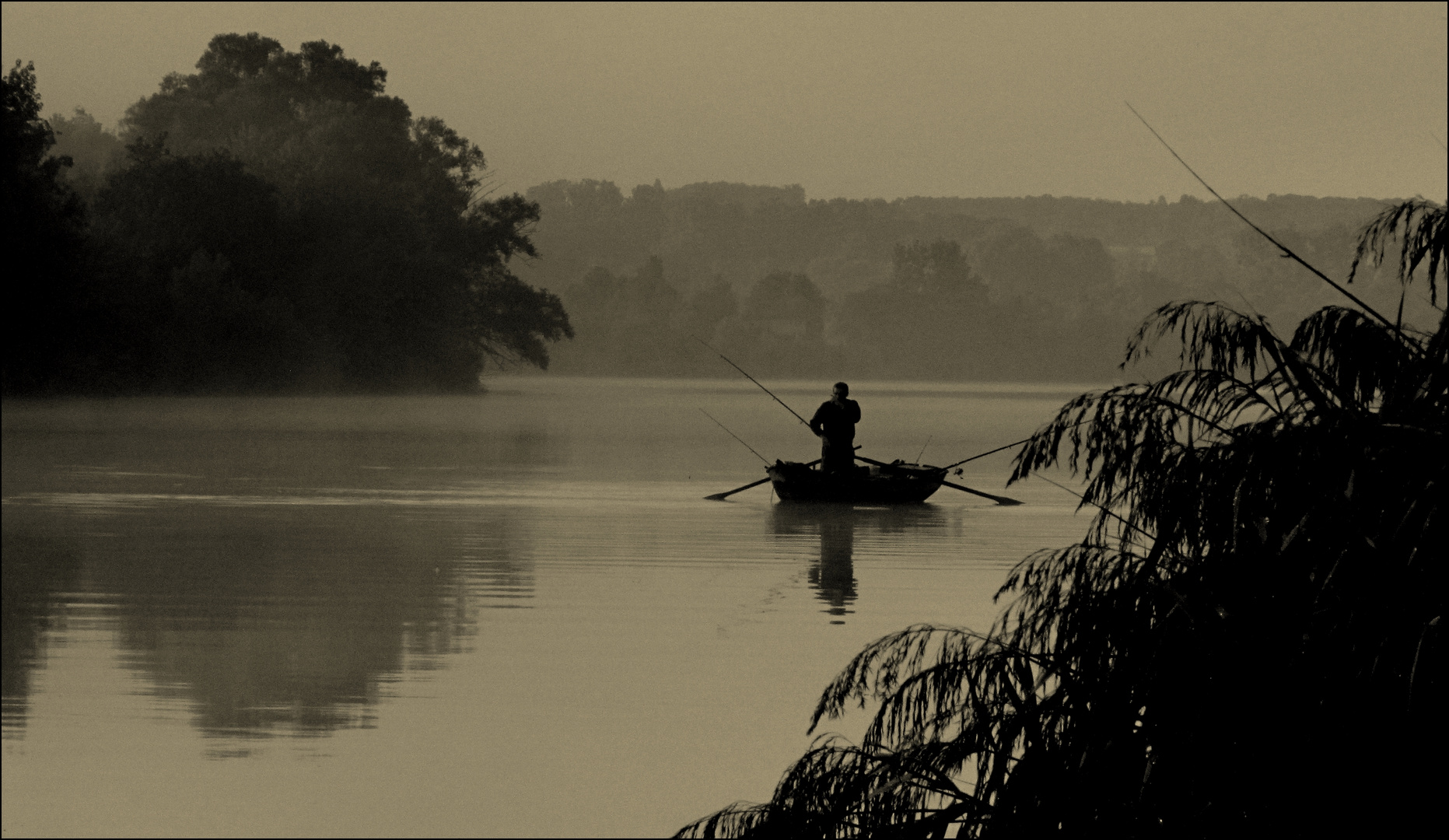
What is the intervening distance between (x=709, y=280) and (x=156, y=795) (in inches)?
7257

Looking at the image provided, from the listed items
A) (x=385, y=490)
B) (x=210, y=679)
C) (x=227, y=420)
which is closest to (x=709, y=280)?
(x=227, y=420)

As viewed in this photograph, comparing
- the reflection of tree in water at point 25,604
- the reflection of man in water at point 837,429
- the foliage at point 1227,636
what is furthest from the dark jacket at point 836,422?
the foliage at point 1227,636

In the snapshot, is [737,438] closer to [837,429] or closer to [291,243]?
[837,429]

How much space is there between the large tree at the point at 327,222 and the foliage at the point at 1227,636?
5591cm

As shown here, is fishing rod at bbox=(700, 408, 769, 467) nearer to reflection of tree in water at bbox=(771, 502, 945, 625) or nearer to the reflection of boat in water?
the reflection of boat in water

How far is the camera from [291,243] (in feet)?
219

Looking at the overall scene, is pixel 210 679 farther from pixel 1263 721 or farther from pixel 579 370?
pixel 579 370

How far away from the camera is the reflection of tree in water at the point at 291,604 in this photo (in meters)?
10.0

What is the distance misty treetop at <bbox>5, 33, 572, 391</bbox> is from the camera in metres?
59.0

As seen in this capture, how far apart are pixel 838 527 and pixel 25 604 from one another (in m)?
10.1

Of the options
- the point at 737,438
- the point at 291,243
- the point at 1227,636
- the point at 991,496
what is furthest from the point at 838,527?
the point at 291,243

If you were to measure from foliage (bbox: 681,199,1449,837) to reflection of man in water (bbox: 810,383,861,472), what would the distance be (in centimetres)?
1766

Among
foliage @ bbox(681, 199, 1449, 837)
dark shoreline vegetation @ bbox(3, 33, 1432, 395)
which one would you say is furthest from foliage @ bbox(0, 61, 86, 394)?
foliage @ bbox(681, 199, 1449, 837)

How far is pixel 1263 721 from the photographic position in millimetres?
4520
